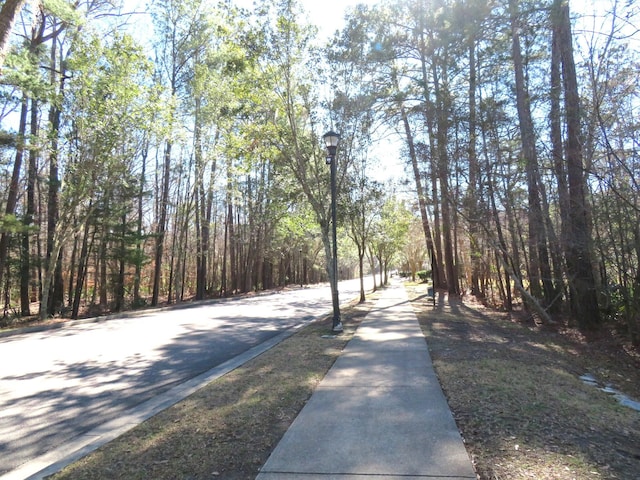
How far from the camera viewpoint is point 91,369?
7215 millimetres

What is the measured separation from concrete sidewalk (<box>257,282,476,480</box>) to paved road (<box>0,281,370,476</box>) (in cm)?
255

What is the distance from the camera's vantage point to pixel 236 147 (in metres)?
13.2

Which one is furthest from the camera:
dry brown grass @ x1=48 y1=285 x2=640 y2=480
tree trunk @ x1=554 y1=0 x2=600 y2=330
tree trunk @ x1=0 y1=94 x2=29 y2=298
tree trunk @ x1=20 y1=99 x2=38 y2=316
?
tree trunk @ x1=20 y1=99 x2=38 y2=316

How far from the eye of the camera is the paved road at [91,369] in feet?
15.0

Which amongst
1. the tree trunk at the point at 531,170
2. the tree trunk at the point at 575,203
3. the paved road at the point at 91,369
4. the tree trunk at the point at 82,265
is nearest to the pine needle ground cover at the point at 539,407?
A: the tree trunk at the point at 575,203

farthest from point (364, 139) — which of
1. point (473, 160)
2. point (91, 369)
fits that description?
point (91, 369)

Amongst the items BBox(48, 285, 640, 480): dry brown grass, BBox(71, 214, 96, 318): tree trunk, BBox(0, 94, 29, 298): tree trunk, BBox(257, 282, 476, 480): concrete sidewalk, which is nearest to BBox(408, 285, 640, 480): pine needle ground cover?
BBox(48, 285, 640, 480): dry brown grass

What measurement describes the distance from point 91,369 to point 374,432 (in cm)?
582

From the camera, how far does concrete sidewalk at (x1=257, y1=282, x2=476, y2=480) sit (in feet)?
10.2

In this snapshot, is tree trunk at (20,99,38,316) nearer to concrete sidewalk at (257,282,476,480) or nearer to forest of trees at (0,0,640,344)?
forest of trees at (0,0,640,344)

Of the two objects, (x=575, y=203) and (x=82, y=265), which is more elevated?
(x=575, y=203)

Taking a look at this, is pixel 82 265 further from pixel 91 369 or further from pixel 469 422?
pixel 469 422

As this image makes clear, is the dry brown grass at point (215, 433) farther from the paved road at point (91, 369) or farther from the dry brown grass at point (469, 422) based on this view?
the paved road at point (91, 369)

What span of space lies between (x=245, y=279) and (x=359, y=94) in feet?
84.0
